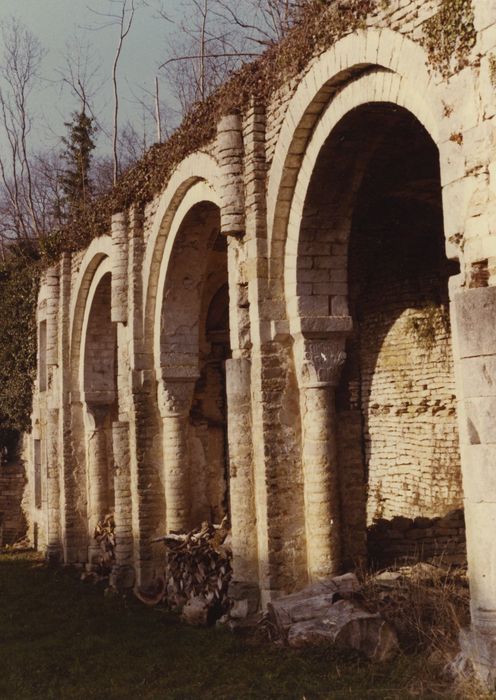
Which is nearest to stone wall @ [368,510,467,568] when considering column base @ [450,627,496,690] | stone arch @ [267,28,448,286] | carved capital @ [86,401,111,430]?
stone arch @ [267,28,448,286]

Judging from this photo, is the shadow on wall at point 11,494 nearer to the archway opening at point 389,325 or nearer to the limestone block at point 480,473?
the archway opening at point 389,325

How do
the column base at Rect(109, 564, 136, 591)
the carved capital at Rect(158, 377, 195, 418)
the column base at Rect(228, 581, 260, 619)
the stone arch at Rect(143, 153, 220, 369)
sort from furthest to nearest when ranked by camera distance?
1. the column base at Rect(109, 564, 136, 591)
2. the carved capital at Rect(158, 377, 195, 418)
3. the stone arch at Rect(143, 153, 220, 369)
4. the column base at Rect(228, 581, 260, 619)

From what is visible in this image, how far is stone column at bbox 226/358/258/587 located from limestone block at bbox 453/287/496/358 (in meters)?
3.67

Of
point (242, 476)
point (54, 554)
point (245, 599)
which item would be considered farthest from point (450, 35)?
point (54, 554)

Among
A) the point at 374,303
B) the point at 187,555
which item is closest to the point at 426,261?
the point at 374,303

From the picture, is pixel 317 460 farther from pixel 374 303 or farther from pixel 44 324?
pixel 44 324

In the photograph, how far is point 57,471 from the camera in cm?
1683

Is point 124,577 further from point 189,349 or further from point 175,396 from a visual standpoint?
point 189,349

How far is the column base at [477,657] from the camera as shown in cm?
526

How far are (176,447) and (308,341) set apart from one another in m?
4.03

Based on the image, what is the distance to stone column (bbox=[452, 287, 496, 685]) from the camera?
534 centimetres

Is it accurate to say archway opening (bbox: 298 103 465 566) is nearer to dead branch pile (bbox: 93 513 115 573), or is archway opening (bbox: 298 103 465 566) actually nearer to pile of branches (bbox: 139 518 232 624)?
pile of branches (bbox: 139 518 232 624)

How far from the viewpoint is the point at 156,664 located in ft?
25.8

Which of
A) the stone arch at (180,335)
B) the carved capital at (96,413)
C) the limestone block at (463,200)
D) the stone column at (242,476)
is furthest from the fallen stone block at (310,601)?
the carved capital at (96,413)
